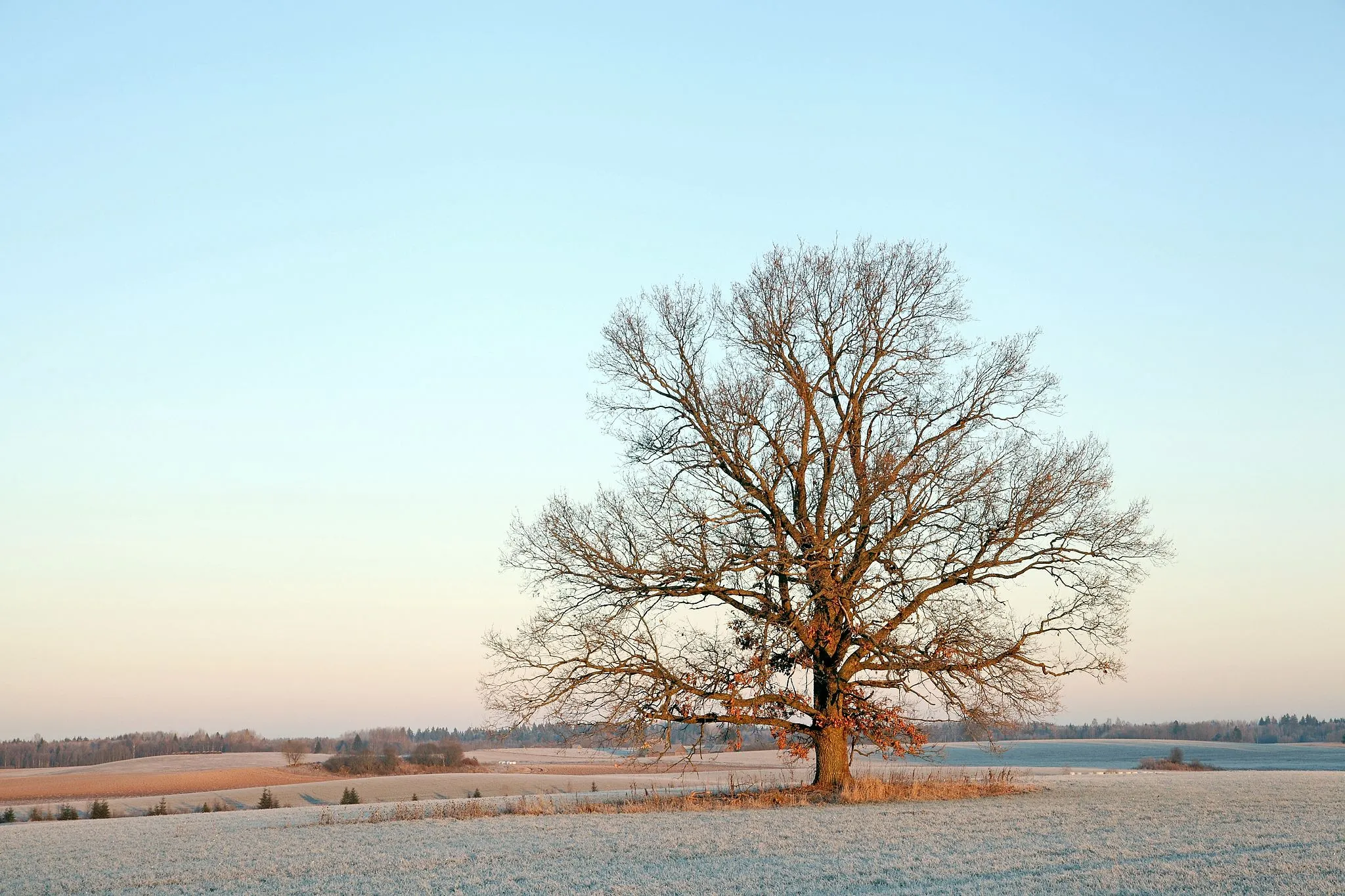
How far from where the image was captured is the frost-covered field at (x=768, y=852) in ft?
42.3

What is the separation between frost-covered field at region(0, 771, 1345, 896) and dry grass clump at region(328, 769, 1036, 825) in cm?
111

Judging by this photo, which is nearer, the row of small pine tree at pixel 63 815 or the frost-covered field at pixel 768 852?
the frost-covered field at pixel 768 852

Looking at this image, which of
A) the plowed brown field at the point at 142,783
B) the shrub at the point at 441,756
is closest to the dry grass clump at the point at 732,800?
the plowed brown field at the point at 142,783

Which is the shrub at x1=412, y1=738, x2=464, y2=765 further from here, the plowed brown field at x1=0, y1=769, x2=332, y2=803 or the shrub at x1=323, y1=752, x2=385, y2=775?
the plowed brown field at x1=0, y1=769, x2=332, y2=803

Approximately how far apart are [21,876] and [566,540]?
11.0 metres

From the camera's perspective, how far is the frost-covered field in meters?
12.9

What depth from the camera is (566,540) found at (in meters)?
22.5

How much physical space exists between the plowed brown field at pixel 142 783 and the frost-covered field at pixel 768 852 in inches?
1483

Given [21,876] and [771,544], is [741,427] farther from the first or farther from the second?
[21,876]

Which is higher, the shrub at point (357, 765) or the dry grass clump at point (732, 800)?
the dry grass clump at point (732, 800)

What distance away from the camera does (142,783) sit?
2613 inches

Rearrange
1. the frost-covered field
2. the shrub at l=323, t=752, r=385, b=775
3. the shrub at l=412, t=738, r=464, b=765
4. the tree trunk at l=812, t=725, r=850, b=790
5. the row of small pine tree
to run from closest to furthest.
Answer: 1. the frost-covered field
2. the tree trunk at l=812, t=725, r=850, b=790
3. the row of small pine tree
4. the shrub at l=323, t=752, r=385, b=775
5. the shrub at l=412, t=738, r=464, b=765

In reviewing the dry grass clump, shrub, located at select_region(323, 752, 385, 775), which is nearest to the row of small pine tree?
the dry grass clump

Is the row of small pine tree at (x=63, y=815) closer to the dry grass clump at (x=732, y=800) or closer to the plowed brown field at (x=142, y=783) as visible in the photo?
the dry grass clump at (x=732, y=800)
